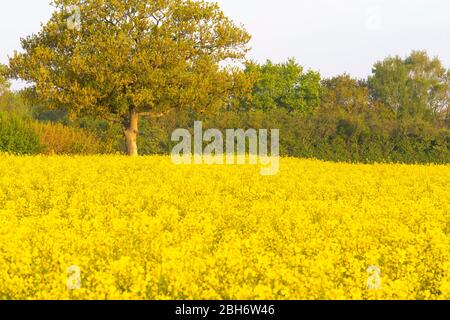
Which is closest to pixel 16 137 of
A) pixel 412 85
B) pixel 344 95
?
pixel 344 95

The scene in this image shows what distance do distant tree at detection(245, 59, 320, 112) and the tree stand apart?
2318 cm

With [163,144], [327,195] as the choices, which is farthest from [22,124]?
[327,195]

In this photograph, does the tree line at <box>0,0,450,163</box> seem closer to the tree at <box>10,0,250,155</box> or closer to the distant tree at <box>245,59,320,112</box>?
the tree at <box>10,0,250,155</box>

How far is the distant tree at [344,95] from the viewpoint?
62.2m

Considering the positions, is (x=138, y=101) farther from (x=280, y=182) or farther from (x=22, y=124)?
(x=280, y=182)

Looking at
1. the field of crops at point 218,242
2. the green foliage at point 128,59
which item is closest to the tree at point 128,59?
the green foliage at point 128,59

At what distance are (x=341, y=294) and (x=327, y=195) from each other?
955cm

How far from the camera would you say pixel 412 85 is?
70.4 meters

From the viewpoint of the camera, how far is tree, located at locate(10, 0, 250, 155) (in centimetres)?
3022

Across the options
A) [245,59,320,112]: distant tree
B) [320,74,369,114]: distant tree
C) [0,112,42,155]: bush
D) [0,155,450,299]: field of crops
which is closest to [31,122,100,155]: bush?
[0,112,42,155]: bush

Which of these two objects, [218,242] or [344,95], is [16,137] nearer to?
[218,242]

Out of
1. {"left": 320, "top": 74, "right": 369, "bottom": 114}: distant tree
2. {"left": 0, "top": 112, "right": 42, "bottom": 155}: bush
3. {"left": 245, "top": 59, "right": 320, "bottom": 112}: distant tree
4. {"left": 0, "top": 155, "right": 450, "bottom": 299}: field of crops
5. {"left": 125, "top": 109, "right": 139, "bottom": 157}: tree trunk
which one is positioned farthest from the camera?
{"left": 320, "top": 74, "right": 369, "bottom": 114}: distant tree
